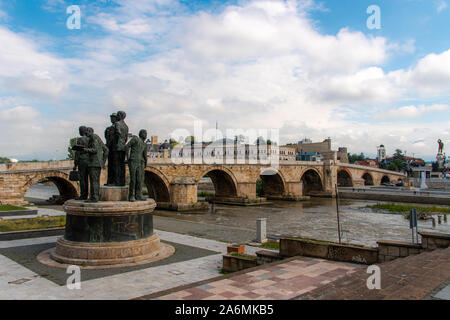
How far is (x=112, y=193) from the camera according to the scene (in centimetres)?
814

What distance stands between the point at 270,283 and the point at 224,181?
91.7ft

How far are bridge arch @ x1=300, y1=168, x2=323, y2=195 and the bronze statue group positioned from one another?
34.7 metres

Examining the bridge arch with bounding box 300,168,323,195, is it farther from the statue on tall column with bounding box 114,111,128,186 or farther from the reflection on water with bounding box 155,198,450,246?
the statue on tall column with bounding box 114,111,128,186

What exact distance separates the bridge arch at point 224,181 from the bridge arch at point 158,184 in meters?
5.66

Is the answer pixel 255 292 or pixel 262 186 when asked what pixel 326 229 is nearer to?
pixel 255 292

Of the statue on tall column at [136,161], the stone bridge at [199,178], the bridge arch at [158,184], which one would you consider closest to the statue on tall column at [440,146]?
the stone bridge at [199,178]

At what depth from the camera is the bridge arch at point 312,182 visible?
4194 centimetres

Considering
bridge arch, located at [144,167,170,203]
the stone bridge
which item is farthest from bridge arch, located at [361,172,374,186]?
bridge arch, located at [144,167,170,203]

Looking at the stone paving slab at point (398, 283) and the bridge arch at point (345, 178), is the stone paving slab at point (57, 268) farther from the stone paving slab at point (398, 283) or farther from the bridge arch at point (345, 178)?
the bridge arch at point (345, 178)

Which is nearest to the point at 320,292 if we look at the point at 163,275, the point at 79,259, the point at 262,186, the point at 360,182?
the point at 163,275

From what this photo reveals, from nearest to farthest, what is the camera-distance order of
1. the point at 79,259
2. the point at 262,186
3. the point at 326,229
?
the point at 79,259
the point at 326,229
the point at 262,186

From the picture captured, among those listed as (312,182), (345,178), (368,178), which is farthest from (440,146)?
(312,182)
